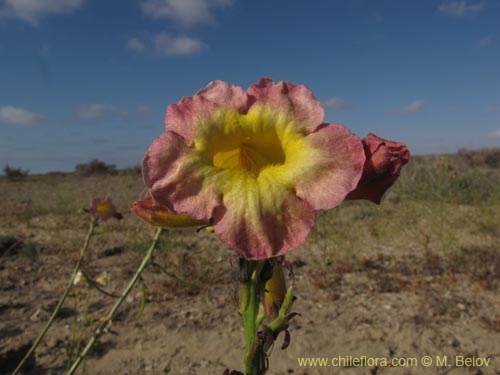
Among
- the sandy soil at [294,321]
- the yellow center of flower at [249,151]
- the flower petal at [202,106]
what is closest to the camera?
the flower petal at [202,106]

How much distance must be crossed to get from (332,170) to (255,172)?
0.85 feet

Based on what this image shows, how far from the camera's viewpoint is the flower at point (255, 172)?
0.83 m

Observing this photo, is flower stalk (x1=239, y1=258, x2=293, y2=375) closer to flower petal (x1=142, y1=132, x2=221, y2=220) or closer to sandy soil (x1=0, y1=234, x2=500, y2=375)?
flower petal (x1=142, y1=132, x2=221, y2=220)

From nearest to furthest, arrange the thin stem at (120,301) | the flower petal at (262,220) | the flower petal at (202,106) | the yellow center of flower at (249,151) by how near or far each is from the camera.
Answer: the flower petal at (262,220) < the flower petal at (202,106) < the yellow center of flower at (249,151) < the thin stem at (120,301)

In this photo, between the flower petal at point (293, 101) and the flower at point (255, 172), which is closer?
the flower at point (255, 172)

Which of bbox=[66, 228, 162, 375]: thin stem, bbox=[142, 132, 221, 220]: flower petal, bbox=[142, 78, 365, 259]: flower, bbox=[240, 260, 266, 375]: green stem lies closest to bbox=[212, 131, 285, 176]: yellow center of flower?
bbox=[142, 78, 365, 259]: flower

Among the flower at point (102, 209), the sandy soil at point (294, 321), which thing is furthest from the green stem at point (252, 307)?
the flower at point (102, 209)

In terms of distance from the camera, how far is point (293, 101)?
997 millimetres

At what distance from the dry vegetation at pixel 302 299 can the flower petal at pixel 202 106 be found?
1.29 metres

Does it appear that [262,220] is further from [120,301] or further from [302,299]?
[302,299]

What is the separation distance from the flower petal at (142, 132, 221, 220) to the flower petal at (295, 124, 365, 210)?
0.65 ft

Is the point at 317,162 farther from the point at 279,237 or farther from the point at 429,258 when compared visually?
the point at 429,258

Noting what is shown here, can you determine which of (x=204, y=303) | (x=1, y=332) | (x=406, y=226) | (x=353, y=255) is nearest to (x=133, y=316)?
(x=204, y=303)

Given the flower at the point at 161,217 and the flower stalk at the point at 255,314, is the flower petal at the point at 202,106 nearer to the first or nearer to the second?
the flower at the point at 161,217
